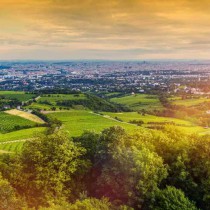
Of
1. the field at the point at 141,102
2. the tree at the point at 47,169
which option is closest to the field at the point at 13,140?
the tree at the point at 47,169

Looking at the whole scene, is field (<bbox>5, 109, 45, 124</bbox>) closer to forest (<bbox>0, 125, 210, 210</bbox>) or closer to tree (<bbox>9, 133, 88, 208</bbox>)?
forest (<bbox>0, 125, 210, 210</bbox>)

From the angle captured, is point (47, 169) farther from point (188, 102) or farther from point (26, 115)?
point (188, 102)

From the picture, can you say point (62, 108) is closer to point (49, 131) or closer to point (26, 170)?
point (49, 131)

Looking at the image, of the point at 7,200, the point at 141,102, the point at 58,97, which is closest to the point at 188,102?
the point at 141,102

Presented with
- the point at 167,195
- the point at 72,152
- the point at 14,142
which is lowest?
the point at 14,142

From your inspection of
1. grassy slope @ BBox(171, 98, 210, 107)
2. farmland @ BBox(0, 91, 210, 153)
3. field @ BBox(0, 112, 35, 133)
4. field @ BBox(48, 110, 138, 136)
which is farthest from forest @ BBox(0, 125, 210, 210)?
grassy slope @ BBox(171, 98, 210, 107)

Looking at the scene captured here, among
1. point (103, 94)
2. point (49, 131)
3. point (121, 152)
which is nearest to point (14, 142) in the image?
point (49, 131)
